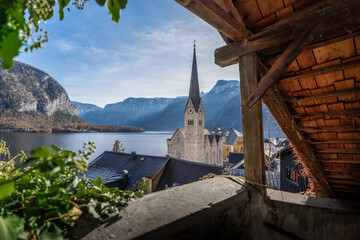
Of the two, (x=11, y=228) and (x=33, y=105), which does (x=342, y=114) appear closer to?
(x=11, y=228)

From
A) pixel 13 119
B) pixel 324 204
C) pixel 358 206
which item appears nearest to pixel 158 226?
pixel 324 204

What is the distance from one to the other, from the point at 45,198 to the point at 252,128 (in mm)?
1760

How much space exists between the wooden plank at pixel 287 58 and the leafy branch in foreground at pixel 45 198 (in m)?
1.63

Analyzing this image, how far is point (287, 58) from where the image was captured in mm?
1616

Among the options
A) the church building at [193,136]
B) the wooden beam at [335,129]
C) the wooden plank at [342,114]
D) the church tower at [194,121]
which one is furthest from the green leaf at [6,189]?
the church tower at [194,121]

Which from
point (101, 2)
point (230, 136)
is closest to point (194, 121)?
point (230, 136)

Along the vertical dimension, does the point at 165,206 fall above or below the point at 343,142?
below

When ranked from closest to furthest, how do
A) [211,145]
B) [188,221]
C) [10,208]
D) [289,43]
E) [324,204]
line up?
1. [10,208]
2. [188,221]
3. [289,43]
4. [324,204]
5. [211,145]

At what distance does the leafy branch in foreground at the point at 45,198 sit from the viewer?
0.57 metres

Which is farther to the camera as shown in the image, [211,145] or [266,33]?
[211,145]

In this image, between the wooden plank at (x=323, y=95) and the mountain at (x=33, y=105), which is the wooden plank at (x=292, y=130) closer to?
the wooden plank at (x=323, y=95)

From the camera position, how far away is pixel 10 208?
2.44 ft

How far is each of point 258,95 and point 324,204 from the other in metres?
1.46

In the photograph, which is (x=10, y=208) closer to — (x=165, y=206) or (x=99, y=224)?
(x=99, y=224)
